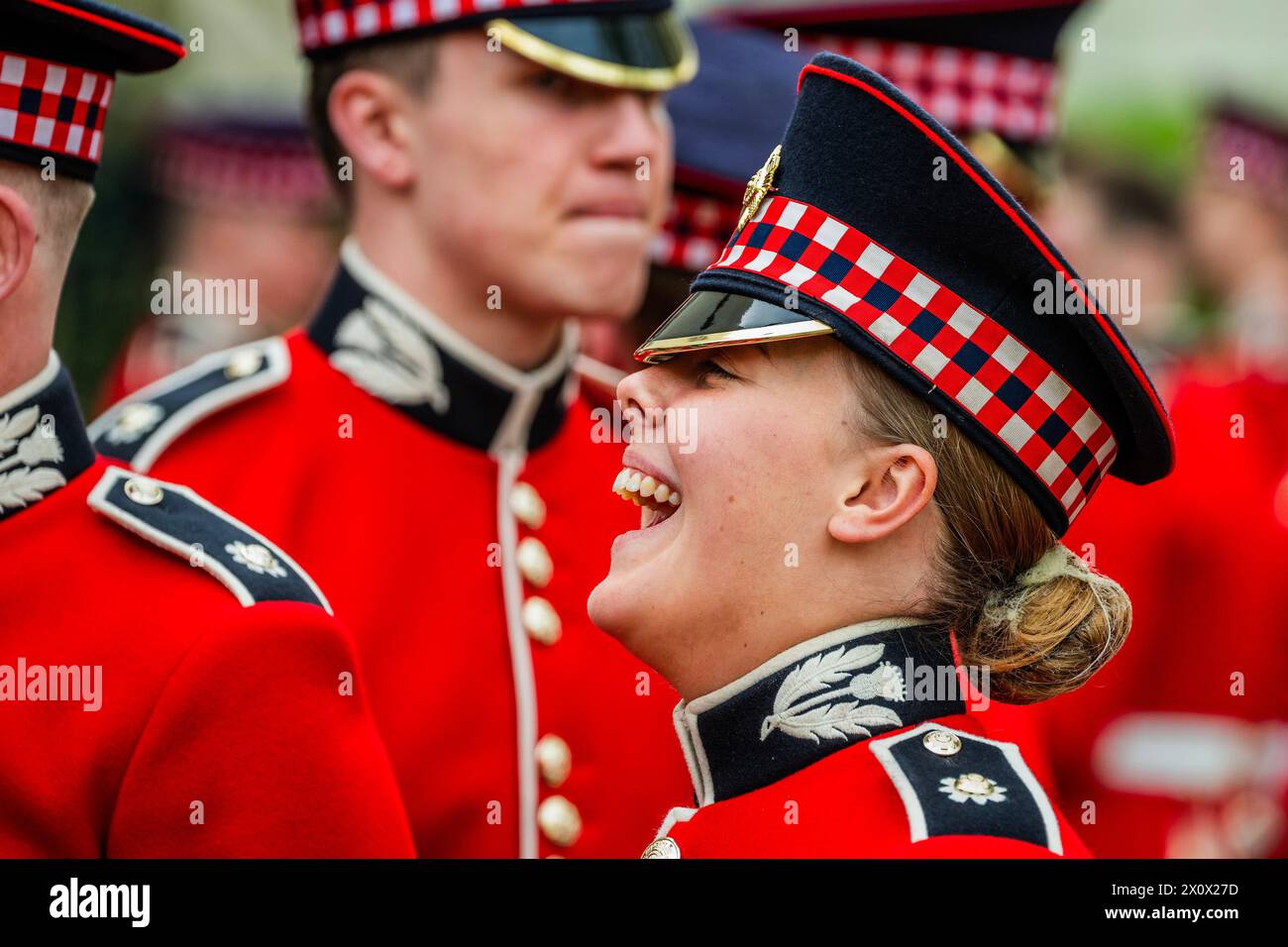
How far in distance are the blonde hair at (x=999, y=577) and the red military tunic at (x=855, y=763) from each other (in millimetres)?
91

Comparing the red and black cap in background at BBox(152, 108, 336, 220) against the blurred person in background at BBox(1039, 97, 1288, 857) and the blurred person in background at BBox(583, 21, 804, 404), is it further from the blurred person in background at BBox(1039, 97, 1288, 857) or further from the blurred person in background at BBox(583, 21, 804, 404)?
the blurred person in background at BBox(583, 21, 804, 404)

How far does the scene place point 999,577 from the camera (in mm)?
3100

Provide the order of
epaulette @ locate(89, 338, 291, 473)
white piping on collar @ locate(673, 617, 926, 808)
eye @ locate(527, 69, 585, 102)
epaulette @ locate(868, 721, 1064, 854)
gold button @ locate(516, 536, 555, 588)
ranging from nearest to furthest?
1. epaulette @ locate(868, 721, 1064, 854)
2. white piping on collar @ locate(673, 617, 926, 808)
3. epaulette @ locate(89, 338, 291, 473)
4. gold button @ locate(516, 536, 555, 588)
5. eye @ locate(527, 69, 585, 102)

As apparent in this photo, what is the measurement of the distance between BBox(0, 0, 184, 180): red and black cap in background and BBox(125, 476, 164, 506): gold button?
0.48 metres

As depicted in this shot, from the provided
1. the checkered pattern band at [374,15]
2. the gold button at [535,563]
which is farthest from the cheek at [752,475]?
the checkered pattern band at [374,15]

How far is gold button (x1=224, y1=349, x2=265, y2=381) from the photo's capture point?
4301mm

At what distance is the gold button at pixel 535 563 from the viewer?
168 inches

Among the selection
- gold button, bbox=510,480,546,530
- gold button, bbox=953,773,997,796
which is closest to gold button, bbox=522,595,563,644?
gold button, bbox=510,480,546,530

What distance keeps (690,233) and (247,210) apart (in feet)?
18.0

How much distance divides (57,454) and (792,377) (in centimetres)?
111

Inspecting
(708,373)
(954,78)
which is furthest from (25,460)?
(954,78)
